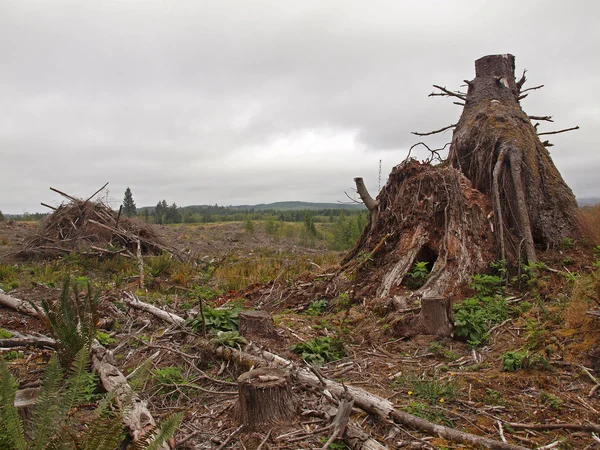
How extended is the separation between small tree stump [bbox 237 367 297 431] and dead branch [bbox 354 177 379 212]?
5789 millimetres

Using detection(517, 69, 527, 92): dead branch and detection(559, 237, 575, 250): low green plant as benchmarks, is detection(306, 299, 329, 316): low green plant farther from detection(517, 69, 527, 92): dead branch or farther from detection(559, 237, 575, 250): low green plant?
detection(517, 69, 527, 92): dead branch

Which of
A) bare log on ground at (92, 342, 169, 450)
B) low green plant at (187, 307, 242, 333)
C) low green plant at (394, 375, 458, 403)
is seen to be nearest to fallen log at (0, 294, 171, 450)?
bare log on ground at (92, 342, 169, 450)

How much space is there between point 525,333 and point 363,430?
105 inches

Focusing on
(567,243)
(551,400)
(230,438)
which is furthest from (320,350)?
(567,243)

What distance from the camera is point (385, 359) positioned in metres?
4.50

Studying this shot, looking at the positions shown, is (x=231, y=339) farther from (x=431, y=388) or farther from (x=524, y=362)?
(x=524, y=362)

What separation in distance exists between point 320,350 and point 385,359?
692mm

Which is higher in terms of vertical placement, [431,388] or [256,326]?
[256,326]

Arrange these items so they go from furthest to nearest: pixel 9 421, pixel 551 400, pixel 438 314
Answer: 1. pixel 438 314
2. pixel 551 400
3. pixel 9 421

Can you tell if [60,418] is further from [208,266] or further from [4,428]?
[208,266]

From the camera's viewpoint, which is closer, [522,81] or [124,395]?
[124,395]

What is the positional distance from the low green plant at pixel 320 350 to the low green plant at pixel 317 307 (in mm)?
1791

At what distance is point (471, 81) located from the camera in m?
9.38

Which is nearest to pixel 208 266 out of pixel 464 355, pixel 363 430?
pixel 464 355
